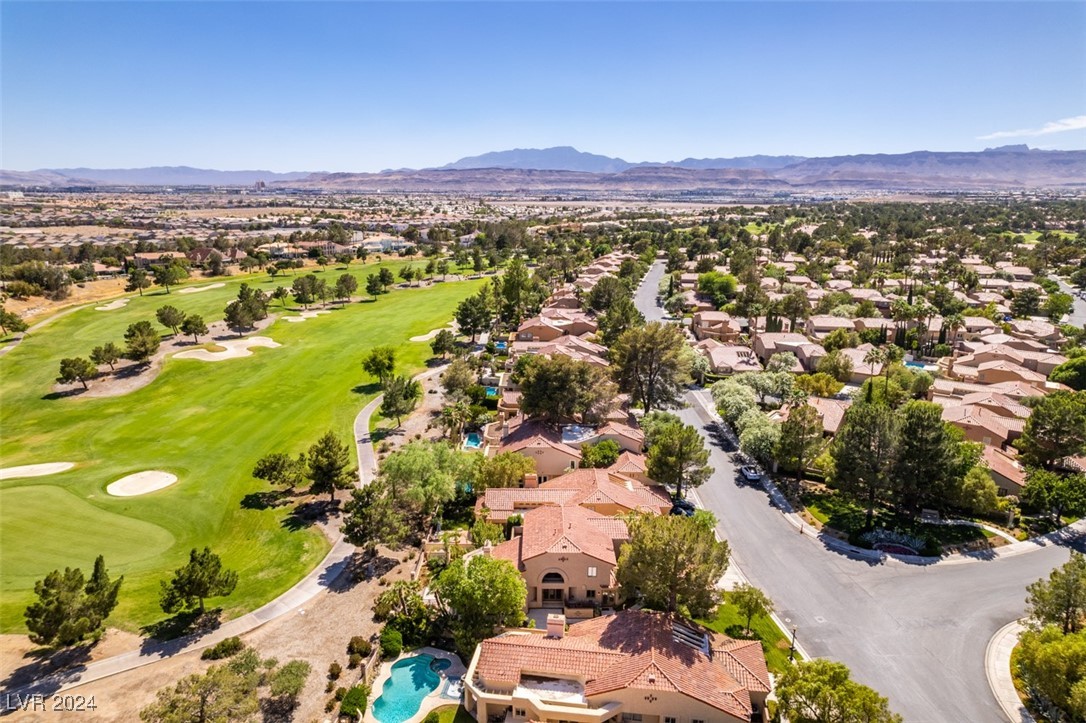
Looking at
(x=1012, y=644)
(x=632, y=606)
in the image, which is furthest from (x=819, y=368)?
(x=632, y=606)

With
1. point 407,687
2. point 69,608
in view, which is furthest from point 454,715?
point 69,608

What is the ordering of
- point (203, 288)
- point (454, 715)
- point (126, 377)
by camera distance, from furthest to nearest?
point (203, 288) → point (126, 377) → point (454, 715)

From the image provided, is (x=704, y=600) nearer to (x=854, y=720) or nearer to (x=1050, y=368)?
(x=854, y=720)

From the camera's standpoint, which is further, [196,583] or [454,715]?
[196,583]

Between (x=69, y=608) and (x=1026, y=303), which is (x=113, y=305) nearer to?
(x=69, y=608)

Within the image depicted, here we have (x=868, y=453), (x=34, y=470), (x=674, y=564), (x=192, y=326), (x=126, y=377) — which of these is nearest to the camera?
(x=674, y=564)

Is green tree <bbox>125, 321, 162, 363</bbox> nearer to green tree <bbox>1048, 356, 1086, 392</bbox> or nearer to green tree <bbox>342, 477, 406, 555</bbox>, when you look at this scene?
green tree <bbox>342, 477, 406, 555</bbox>

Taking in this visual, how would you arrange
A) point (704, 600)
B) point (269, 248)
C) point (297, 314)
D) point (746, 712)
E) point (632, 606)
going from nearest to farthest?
1. point (746, 712)
2. point (704, 600)
3. point (632, 606)
4. point (297, 314)
5. point (269, 248)
